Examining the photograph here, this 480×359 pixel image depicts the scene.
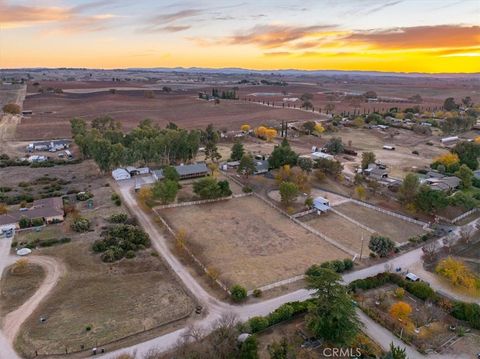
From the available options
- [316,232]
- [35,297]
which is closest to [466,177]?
[316,232]

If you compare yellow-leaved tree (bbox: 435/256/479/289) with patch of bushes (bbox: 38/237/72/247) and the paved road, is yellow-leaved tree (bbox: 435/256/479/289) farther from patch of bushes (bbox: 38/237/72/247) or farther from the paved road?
patch of bushes (bbox: 38/237/72/247)

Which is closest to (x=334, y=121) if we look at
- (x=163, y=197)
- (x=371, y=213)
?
(x=371, y=213)

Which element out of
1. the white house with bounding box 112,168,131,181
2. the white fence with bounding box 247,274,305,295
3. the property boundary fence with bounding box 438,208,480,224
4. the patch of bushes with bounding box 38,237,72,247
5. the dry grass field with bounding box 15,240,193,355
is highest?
the white house with bounding box 112,168,131,181

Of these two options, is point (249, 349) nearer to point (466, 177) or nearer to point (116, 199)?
point (116, 199)

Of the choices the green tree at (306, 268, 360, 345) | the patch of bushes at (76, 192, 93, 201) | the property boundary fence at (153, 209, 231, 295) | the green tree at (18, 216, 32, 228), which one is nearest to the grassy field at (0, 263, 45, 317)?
the green tree at (18, 216, 32, 228)

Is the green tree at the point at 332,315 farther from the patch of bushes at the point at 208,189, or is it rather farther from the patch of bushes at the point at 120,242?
the patch of bushes at the point at 208,189

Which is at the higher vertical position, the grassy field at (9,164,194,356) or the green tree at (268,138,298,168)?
the green tree at (268,138,298,168)

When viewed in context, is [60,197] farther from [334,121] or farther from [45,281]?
[334,121]
